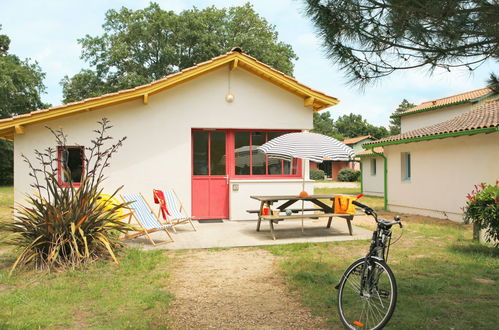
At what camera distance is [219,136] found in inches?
445

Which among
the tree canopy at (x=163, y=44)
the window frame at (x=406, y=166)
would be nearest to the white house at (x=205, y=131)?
the window frame at (x=406, y=166)

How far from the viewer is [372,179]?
24.5 meters

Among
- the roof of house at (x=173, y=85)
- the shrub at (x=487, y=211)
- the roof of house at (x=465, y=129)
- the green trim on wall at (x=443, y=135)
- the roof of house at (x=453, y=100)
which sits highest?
the roof of house at (x=453, y=100)

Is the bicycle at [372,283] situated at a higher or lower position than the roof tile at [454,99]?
lower

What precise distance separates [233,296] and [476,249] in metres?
4.97

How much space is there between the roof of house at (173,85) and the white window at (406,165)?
15.1 feet

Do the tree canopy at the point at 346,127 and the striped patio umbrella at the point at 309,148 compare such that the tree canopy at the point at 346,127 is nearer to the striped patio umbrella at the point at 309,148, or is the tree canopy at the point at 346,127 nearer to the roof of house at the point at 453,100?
the roof of house at the point at 453,100

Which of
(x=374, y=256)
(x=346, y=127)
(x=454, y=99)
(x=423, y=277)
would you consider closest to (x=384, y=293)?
(x=374, y=256)

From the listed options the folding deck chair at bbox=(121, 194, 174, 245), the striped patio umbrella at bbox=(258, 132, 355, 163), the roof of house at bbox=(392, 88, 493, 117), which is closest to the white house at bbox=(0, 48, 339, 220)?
the striped patio umbrella at bbox=(258, 132, 355, 163)

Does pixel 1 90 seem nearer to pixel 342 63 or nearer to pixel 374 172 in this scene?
pixel 374 172

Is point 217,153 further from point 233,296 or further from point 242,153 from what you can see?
point 233,296

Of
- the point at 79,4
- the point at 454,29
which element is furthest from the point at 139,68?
the point at 454,29

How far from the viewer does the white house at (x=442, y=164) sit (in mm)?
10969

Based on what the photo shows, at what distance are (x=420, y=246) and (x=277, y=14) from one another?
5.33 metres
